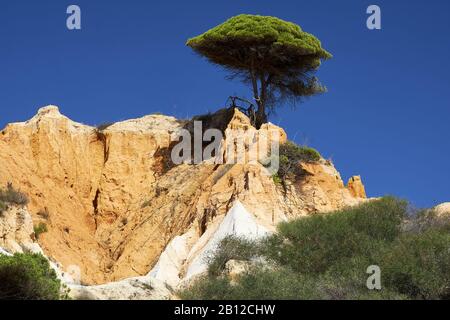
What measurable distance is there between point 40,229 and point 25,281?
38.1 feet

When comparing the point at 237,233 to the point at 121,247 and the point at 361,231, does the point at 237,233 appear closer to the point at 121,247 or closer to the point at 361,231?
the point at 361,231

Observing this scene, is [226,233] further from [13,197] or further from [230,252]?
[13,197]

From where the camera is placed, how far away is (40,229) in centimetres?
3259

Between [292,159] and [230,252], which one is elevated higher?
[292,159]

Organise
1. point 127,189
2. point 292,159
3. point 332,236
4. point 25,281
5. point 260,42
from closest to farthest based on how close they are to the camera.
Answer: point 25,281, point 332,236, point 292,159, point 260,42, point 127,189

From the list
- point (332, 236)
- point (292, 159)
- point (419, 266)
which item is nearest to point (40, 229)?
point (292, 159)

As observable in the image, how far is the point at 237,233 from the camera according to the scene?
92.1ft

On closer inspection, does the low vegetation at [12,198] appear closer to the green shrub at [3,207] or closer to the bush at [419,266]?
the green shrub at [3,207]

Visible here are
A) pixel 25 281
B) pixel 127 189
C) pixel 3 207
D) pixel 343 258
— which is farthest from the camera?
pixel 127 189

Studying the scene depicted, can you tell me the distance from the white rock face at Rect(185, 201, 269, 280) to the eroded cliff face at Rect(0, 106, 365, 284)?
66cm

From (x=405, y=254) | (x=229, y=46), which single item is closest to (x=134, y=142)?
(x=229, y=46)

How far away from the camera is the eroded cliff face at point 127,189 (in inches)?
1244

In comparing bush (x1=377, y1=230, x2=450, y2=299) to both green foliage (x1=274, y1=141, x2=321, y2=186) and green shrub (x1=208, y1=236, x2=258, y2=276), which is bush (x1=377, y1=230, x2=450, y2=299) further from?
green foliage (x1=274, y1=141, x2=321, y2=186)

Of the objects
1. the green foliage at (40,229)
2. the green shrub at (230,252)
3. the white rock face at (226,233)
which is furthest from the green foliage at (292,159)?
the green foliage at (40,229)
